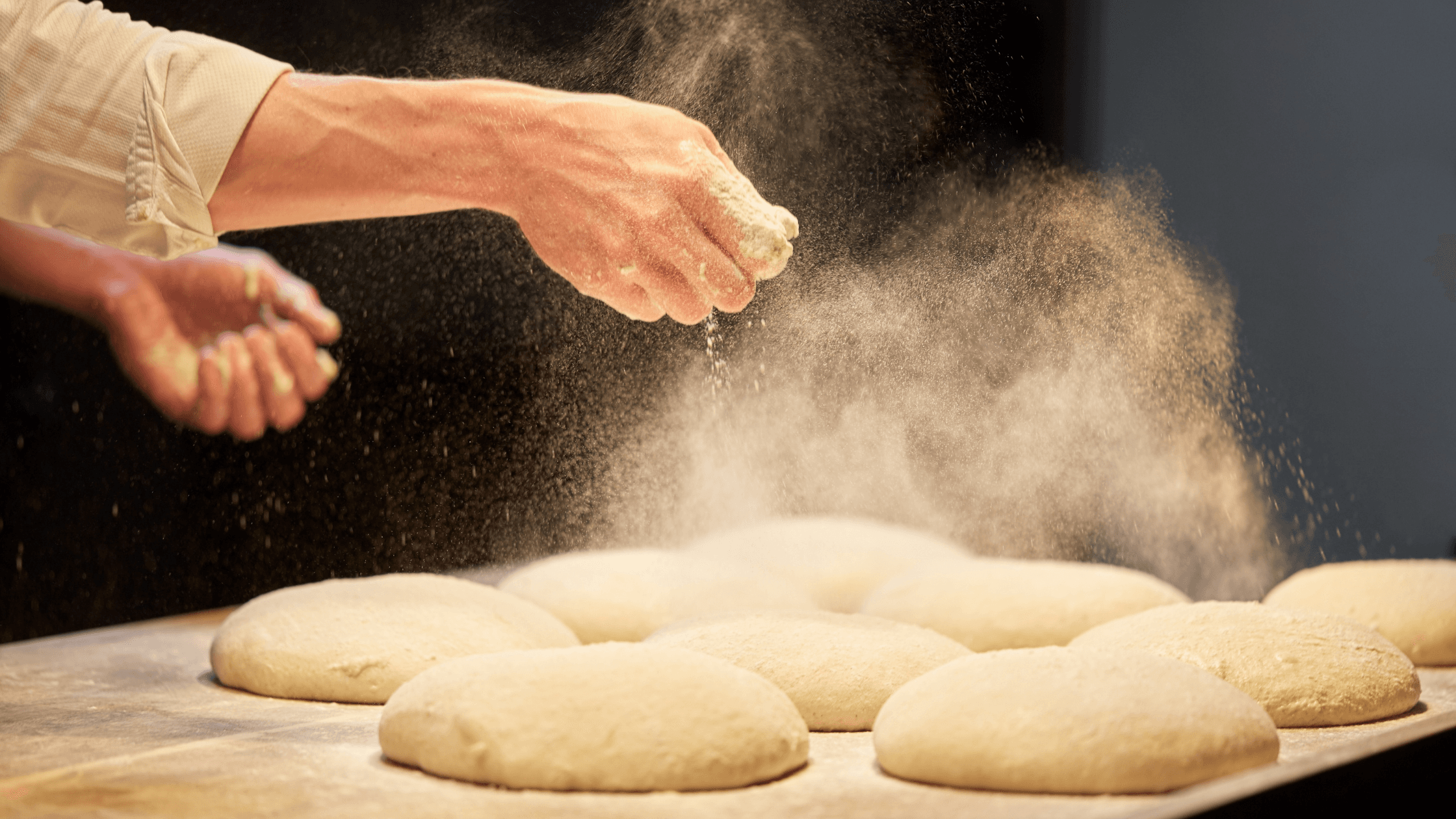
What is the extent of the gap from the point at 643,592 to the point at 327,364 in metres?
1.02

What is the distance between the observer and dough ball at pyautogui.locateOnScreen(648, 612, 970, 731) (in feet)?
5.17

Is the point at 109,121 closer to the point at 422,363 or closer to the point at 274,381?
the point at 274,381

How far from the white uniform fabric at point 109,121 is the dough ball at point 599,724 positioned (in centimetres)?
81

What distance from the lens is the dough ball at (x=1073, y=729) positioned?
47.8 inches

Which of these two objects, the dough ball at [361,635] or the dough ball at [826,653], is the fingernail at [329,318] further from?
the dough ball at [826,653]

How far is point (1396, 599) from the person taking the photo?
208 centimetres

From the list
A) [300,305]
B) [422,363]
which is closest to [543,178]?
[300,305]

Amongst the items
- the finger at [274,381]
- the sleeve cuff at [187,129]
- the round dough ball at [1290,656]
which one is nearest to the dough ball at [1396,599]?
the round dough ball at [1290,656]

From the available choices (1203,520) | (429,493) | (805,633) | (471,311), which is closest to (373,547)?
(429,493)

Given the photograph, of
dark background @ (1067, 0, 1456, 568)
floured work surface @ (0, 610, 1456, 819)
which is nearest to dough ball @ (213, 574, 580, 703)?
floured work surface @ (0, 610, 1456, 819)

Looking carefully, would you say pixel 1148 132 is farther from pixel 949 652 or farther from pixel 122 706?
pixel 122 706

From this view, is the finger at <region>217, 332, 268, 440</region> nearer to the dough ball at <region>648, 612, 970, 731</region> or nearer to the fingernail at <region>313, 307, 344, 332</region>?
the fingernail at <region>313, 307, 344, 332</region>

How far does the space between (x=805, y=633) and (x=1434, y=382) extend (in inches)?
57.3

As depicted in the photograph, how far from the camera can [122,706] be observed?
1.69m
